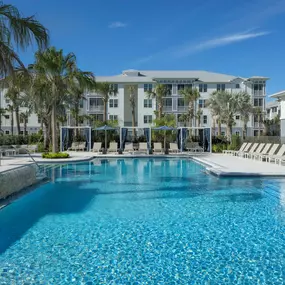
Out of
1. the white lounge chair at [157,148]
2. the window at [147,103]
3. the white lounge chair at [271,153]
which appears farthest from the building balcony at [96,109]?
the white lounge chair at [271,153]

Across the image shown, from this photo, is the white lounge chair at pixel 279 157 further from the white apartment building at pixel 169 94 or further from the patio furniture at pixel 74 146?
the white apartment building at pixel 169 94

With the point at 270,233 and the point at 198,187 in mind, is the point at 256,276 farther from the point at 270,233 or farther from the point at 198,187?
the point at 198,187

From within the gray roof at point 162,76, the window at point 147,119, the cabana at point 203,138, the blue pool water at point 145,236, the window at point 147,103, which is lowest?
the blue pool water at point 145,236

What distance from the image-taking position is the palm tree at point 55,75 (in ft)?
60.8

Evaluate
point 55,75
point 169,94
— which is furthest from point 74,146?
point 169,94

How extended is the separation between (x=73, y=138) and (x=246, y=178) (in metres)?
20.2

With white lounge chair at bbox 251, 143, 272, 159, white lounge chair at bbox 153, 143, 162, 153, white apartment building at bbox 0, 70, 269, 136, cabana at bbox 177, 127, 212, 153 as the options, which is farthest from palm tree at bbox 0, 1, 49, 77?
white apartment building at bbox 0, 70, 269, 136

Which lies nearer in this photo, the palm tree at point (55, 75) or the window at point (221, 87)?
the palm tree at point (55, 75)

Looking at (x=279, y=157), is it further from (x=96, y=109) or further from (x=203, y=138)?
(x=96, y=109)

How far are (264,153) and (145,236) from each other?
14498 mm

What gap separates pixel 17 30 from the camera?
9156 millimetres

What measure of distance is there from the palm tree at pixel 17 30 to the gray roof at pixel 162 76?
122ft

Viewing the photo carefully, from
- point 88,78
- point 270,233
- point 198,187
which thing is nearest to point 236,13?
point 88,78

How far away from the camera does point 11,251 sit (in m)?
5.20
